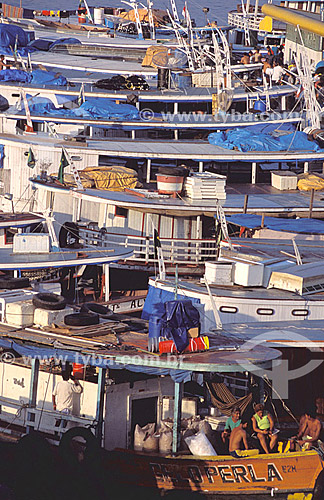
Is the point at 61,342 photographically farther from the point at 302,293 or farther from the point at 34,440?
the point at 302,293

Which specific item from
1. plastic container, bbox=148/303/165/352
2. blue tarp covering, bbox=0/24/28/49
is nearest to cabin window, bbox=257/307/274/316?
plastic container, bbox=148/303/165/352

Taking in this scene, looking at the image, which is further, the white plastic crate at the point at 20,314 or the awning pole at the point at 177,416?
the white plastic crate at the point at 20,314

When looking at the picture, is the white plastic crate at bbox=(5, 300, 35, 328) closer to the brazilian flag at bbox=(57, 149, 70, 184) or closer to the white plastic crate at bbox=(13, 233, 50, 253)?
the white plastic crate at bbox=(13, 233, 50, 253)

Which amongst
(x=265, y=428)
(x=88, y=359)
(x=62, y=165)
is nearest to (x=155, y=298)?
(x=88, y=359)

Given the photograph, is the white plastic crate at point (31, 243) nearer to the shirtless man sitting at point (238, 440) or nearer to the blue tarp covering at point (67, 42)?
the shirtless man sitting at point (238, 440)

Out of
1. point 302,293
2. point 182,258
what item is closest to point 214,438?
point 302,293

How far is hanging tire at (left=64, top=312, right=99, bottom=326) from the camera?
895 inches

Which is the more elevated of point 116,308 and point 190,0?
point 190,0

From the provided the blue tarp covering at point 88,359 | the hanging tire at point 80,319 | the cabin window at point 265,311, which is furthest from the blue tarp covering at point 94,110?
the blue tarp covering at point 88,359

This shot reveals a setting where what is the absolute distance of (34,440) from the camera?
2162 cm

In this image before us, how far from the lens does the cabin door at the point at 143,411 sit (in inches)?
898

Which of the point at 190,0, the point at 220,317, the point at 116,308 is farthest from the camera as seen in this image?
the point at 190,0

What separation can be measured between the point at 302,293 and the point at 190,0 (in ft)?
332

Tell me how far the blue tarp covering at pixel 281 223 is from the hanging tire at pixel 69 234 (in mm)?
4876
